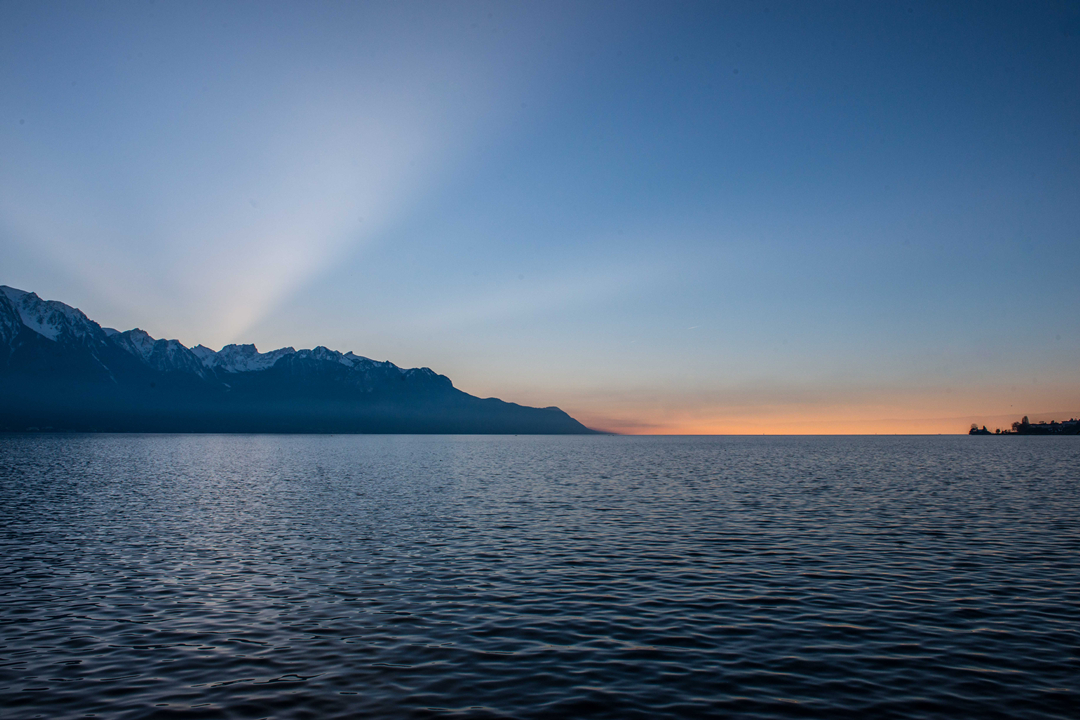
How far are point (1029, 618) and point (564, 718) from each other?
18.7 m

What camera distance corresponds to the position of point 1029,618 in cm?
2108

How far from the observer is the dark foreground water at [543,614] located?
1495 cm

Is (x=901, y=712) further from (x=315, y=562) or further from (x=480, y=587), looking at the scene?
(x=315, y=562)

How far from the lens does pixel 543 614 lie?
71.5 ft

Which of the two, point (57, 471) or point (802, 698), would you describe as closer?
point (802, 698)

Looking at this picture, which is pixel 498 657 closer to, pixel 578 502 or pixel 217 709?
pixel 217 709

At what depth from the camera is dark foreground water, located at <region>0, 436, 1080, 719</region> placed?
1495 centimetres

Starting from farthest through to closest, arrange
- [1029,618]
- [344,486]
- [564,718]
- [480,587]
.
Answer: [344,486]
[480,587]
[1029,618]
[564,718]

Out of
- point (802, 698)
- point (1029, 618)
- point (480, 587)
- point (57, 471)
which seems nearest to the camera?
point (802, 698)

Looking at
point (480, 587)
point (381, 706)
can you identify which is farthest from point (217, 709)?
point (480, 587)

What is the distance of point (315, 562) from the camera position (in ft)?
101

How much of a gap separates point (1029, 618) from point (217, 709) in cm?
2660

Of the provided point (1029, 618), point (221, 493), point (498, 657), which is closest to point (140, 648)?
point (498, 657)

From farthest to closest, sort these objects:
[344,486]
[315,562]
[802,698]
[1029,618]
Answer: [344,486]
[315,562]
[1029,618]
[802,698]
